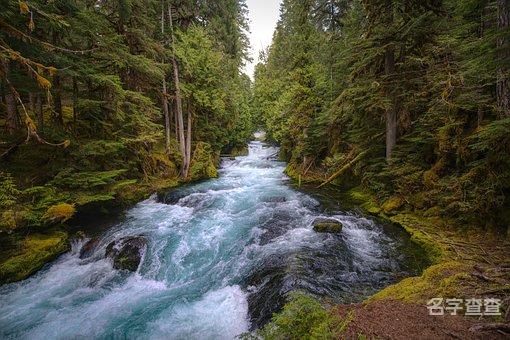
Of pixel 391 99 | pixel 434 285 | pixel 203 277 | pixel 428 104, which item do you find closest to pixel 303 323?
pixel 434 285

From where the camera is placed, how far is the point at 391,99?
436 inches

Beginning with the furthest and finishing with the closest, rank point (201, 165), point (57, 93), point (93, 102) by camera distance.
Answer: point (201, 165)
point (57, 93)
point (93, 102)

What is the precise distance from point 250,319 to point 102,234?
723 centimetres

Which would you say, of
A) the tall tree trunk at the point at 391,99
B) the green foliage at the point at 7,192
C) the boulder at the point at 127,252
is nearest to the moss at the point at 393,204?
the tall tree trunk at the point at 391,99

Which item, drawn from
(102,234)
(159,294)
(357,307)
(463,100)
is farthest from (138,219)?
(463,100)

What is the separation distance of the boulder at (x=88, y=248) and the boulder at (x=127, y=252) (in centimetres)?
69

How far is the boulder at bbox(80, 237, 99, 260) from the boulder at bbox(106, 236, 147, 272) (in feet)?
2.27

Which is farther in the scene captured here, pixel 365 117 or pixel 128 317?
pixel 365 117

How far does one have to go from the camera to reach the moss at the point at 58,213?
31.1 feet

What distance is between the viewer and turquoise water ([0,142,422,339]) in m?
6.34

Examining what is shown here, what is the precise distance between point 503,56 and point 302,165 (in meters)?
14.4

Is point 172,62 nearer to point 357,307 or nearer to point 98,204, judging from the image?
point 98,204

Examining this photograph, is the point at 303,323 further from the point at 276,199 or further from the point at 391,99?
the point at 276,199

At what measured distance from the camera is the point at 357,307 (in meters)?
4.87
